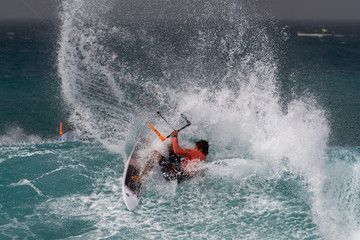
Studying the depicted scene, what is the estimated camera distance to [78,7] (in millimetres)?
14688

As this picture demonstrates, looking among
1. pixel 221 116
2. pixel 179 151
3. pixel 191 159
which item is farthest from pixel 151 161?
pixel 221 116

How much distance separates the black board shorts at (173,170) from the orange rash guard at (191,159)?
0.55ft

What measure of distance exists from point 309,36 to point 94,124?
362 feet

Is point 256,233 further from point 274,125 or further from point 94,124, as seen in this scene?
point 94,124

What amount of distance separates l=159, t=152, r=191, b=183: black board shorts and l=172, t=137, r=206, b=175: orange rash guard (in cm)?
17

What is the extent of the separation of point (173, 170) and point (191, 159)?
2.30 feet

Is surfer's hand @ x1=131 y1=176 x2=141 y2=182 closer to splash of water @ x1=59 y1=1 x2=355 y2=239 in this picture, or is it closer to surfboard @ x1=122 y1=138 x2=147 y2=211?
surfboard @ x1=122 y1=138 x2=147 y2=211

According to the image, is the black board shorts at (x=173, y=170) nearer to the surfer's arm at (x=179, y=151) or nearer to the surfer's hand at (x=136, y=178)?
the surfer's arm at (x=179, y=151)

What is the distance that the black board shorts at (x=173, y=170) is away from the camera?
392 inches

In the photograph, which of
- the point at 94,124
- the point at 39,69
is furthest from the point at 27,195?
the point at 39,69

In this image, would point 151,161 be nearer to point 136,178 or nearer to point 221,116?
point 136,178

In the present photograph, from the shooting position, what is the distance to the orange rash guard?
9.68 metres

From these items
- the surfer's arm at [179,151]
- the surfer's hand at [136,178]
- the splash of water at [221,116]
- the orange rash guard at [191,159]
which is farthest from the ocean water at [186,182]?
the surfer's arm at [179,151]

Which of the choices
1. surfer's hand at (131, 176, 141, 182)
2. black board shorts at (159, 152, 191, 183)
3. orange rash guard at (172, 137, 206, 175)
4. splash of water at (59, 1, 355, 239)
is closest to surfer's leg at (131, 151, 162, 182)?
black board shorts at (159, 152, 191, 183)
